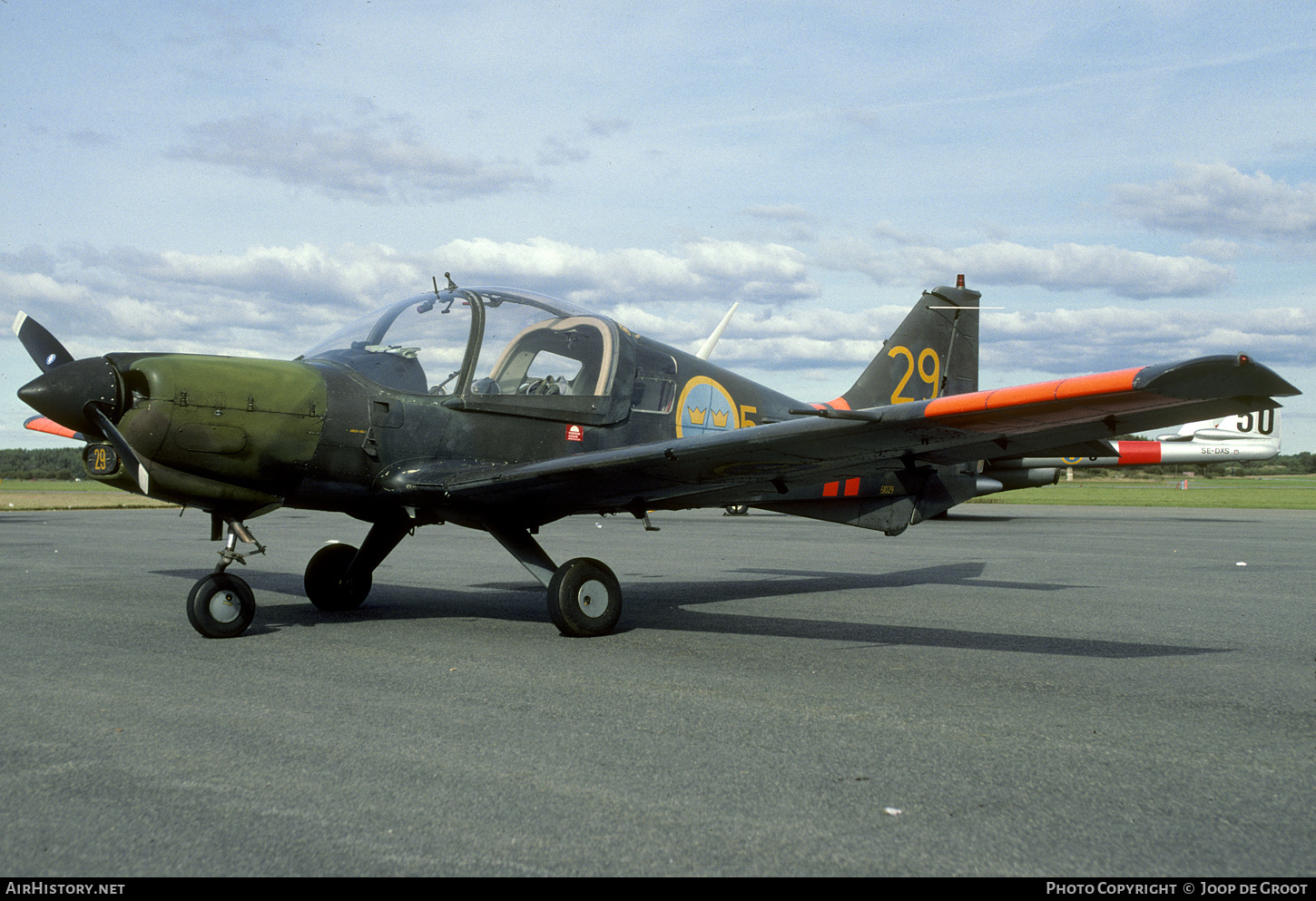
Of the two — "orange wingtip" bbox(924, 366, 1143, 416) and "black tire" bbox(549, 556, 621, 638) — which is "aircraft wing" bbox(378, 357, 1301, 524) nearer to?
"orange wingtip" bbox(924, 366, 1143, 416)

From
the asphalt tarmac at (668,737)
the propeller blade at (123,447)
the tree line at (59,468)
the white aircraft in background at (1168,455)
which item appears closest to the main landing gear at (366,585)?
the asphalt tarmac at (668,737)

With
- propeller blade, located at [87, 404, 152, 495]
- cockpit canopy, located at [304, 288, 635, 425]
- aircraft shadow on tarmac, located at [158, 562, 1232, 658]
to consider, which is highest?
cockpit canopy, located at [304, 288, 635, 425]

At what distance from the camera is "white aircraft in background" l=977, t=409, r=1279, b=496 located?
25469 mm

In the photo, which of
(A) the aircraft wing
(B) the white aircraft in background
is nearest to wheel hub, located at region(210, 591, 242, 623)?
(A) the aircraft wing

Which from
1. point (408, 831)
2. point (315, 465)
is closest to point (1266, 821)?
point (408, 831)

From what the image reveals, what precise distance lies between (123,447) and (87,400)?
33cm

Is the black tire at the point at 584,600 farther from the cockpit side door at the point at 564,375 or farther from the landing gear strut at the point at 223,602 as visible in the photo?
the landing gear strut at the point at 223,602

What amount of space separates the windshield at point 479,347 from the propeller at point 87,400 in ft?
5.05

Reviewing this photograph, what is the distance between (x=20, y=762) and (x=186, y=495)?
2882 millimetres

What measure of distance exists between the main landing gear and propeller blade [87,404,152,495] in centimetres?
78

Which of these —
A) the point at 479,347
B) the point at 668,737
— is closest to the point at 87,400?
the point at 479,347

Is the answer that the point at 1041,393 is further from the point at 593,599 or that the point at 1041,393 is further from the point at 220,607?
the point at 220,607

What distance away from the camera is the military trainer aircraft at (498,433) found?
558 centimetres
